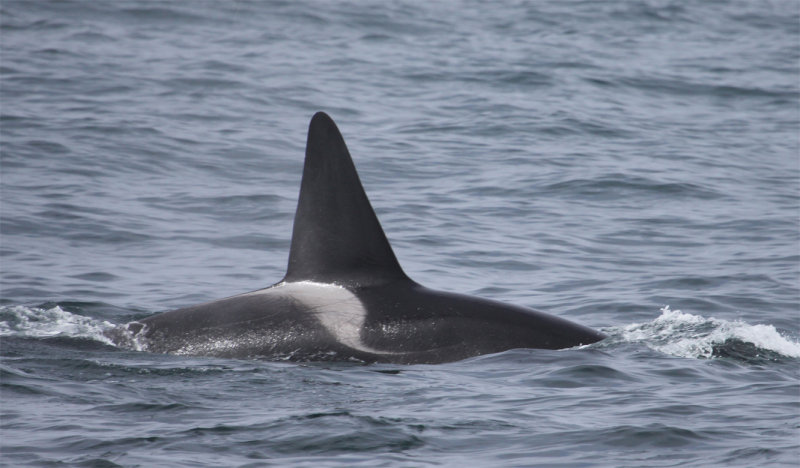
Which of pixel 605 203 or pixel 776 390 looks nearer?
pixel 776 390

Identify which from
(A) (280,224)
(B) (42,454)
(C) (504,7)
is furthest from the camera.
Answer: (C) (504,7)

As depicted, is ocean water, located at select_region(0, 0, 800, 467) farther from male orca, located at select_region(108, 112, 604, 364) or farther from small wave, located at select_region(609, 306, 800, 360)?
male orca, located at select_region(108, 112, 604, 364)

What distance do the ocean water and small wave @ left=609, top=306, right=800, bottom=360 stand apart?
0.13ft

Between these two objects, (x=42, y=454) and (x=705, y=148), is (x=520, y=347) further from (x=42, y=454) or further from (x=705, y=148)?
(x=705, y=148)

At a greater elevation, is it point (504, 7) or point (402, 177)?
point (504, 7)

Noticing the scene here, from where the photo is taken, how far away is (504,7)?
43.6 meters

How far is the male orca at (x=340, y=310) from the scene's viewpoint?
9.61m

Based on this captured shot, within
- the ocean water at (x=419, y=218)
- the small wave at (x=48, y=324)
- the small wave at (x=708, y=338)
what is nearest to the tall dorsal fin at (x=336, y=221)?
the ocean water at (x=419, y=218)

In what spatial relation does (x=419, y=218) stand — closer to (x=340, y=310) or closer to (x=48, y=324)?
(x=48, y=324)

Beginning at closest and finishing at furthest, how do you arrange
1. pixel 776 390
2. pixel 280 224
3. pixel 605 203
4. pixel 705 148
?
pixel 776 390 < pixel 280 224 < pixel 605 203 < pixel 705 148

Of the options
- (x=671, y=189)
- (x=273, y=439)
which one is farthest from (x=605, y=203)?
(x=273, y=439)

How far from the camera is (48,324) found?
1120 centimetres

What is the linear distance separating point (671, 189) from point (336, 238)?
11290 mm

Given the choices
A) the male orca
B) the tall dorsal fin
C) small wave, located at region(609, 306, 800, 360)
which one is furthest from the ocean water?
the tall dorsal fin
